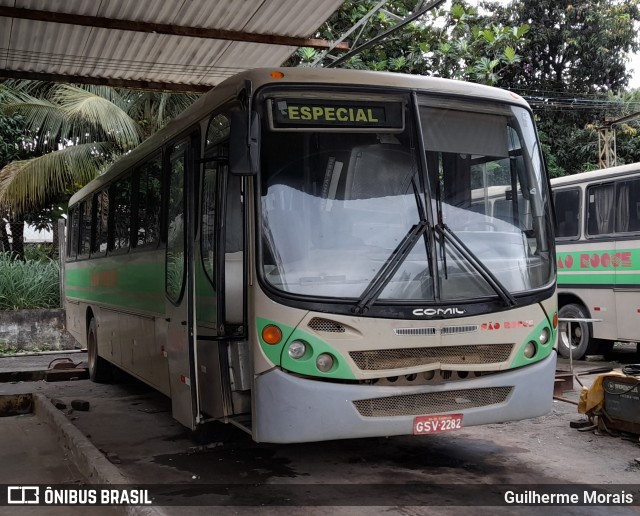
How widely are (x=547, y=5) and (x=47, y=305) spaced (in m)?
18.1

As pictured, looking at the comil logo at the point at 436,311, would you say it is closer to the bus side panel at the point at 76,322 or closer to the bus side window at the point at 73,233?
the bus side panel at the point at 76,322

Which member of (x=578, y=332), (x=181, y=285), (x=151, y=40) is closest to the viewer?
(x=181, y=285)

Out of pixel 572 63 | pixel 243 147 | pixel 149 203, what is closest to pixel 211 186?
pixel 243 147

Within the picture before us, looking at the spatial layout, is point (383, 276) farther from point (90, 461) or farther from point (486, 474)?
point (90, 461)

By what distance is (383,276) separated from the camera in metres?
5.50

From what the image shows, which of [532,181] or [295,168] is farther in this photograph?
[532,181]

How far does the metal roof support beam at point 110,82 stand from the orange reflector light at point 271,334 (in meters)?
6.55

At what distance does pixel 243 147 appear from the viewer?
5371 millimetres

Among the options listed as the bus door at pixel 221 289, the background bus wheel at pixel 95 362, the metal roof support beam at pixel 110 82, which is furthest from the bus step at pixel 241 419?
the metal roof support beam at pixel 110 82

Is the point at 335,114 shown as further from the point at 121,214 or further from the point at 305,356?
the point at 121,214

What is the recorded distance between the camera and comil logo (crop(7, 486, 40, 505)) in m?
6.17

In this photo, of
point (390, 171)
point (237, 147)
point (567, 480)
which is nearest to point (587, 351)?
point (567, 480)

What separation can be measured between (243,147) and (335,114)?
2.65 feet

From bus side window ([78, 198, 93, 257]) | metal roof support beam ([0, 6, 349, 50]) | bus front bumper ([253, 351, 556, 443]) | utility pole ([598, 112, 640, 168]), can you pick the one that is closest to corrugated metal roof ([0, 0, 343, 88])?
metal roof support beam ([0, 6, 349, 50])
